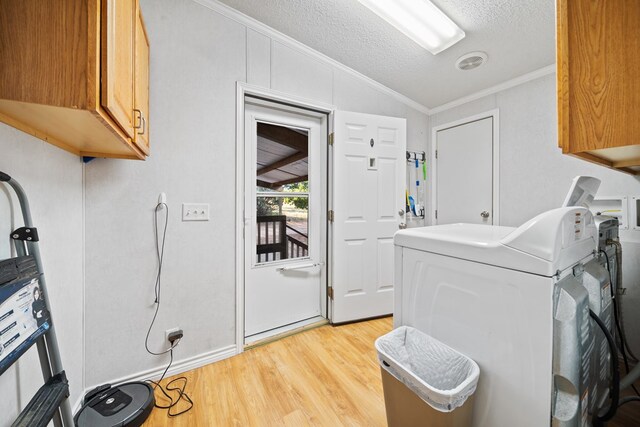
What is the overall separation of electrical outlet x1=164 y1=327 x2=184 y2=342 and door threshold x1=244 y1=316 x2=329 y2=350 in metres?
0.54

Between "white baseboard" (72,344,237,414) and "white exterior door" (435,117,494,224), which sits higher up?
"white exterior door" (435,117,494,224)

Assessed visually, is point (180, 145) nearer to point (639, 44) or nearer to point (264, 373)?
point (264, 373)

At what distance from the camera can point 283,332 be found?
2.30 m

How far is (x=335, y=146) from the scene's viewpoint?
7.84ft

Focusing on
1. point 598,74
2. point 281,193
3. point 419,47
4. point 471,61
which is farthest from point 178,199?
point 471,61

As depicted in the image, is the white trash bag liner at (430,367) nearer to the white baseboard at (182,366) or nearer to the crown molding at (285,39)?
the white baseboard at (182,366)

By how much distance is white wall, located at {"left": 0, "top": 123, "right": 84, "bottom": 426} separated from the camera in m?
0.87

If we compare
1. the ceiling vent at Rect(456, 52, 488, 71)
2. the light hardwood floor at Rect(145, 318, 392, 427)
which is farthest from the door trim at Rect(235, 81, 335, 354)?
the ceiling vent at Rect(456, 52, 488, 71)

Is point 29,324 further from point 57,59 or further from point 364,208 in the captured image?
point 364,208

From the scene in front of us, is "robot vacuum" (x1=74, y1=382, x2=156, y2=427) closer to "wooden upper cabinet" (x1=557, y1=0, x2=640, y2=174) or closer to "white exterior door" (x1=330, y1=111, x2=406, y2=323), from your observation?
"white exterior door" (x1=330, y1=111, x2=406, y2=323)

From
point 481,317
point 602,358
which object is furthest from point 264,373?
point 602,358

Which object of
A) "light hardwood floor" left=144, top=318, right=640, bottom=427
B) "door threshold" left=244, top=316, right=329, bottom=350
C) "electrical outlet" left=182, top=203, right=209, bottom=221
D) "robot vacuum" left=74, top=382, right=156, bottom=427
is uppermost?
"electrical outlet" left=182, top=203, right=209, bottom=221

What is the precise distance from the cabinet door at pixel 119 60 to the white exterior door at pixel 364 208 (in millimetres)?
1596

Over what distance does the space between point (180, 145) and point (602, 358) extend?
2.52 metres
